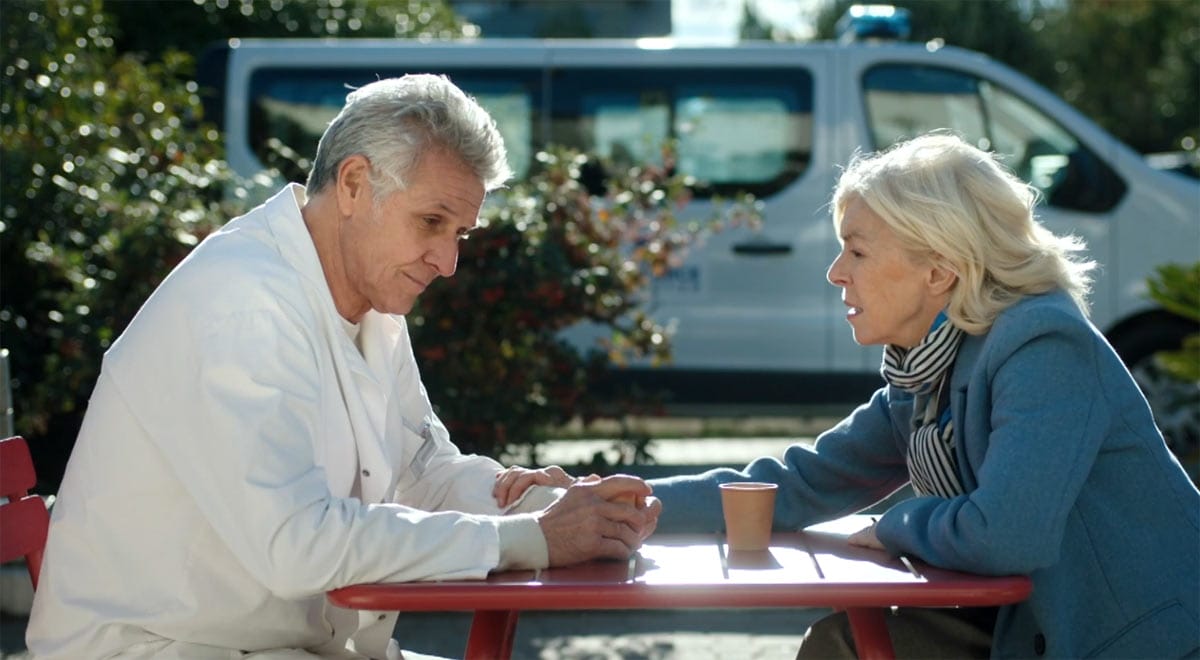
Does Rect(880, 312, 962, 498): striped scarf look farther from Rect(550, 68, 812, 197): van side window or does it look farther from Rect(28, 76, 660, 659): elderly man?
Rect(550, 68, 812, 197): van side window

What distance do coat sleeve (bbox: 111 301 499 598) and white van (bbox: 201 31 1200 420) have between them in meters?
6.35

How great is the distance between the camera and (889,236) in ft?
9.29

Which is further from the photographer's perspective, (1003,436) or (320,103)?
(320,103)

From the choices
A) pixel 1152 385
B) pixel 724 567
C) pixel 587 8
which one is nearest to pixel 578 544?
pixel 724 567

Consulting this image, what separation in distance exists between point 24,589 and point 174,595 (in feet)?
11.3

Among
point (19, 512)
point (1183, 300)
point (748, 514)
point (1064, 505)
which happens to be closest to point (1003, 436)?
point (1064, 505)

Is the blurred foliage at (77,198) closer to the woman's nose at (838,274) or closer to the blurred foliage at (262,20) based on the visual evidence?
the woman's nose at (838,274)

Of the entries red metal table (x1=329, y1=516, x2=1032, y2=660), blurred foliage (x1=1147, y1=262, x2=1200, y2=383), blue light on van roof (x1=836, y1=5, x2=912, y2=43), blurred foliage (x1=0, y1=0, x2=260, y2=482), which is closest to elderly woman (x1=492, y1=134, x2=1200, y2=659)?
red metal table (x1=329, y1=516, x2=1032, y2=660)

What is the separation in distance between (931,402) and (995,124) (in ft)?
20.2

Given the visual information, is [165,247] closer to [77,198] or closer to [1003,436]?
[77,198]

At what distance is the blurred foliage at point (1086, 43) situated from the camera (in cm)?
3044

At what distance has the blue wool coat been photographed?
249 centimetres

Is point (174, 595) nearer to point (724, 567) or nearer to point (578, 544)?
point (578, 544)

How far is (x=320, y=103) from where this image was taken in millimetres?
9117
